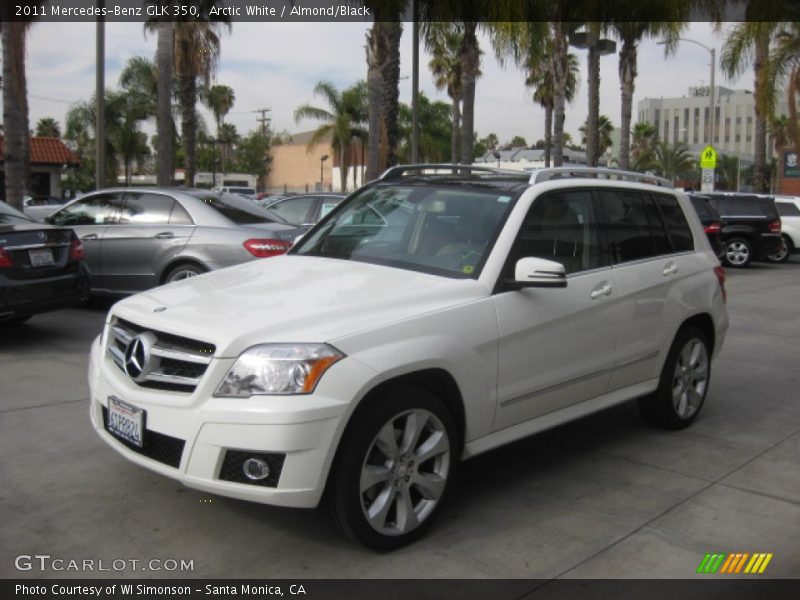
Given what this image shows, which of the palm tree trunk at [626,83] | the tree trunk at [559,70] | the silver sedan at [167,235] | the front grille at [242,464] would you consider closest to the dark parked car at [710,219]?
the tree trunk at [559,70]

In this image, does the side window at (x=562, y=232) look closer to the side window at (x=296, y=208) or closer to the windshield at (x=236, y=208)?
the windshield at (x=236, y=208)

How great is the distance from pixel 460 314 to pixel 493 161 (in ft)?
176

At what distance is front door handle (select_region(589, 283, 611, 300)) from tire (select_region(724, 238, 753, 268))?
16.6 meters

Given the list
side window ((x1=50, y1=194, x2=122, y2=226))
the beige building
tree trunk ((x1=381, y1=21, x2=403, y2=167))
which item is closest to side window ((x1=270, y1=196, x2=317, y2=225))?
side window ((x1=50, y1=194, x2=122, y2=226))

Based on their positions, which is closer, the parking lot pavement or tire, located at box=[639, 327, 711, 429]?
the parking lot pavement

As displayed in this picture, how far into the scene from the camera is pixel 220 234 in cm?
931

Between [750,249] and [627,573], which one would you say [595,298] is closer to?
[627,573]

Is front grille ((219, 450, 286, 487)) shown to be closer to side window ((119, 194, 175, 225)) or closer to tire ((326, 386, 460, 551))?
tire ((326, 386, 460, 551))

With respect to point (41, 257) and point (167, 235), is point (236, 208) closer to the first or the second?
point (167, 235)

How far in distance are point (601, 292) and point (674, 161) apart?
81.4m

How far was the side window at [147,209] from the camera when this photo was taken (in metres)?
9.69

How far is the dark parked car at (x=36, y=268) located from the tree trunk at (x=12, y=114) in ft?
27.4

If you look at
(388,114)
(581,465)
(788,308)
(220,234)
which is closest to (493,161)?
(388,114)

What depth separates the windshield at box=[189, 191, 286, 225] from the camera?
9.65 metres
